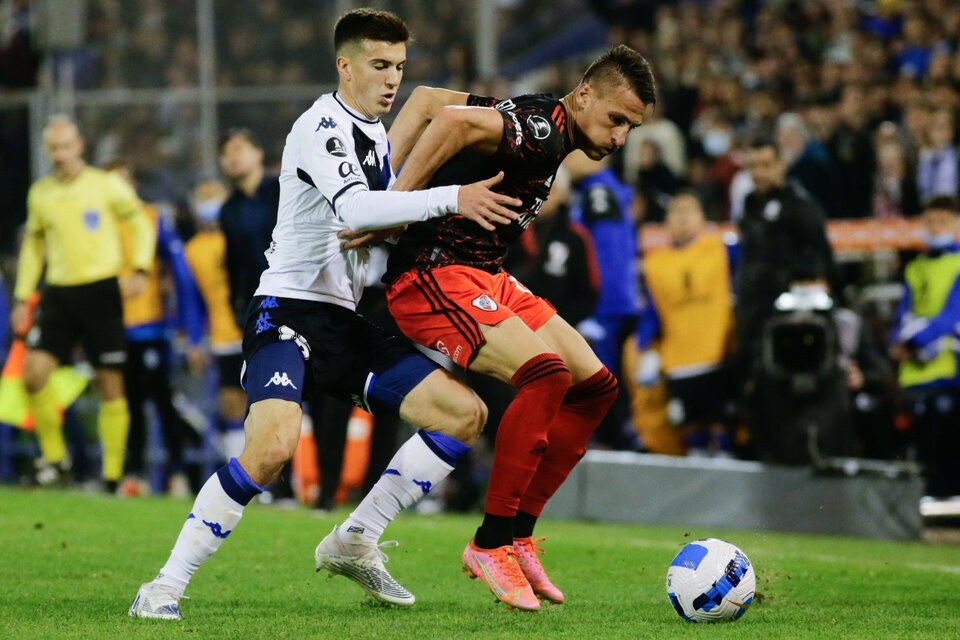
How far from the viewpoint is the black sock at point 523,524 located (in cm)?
642

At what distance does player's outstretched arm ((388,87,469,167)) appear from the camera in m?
6.48

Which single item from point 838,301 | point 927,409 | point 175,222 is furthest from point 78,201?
point 927,409

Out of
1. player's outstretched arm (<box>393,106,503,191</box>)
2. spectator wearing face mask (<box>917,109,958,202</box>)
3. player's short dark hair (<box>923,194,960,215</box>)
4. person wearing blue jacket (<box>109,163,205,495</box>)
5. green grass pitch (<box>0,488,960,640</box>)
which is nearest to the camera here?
green grass pitch (<box>0,488,960,640</box>)

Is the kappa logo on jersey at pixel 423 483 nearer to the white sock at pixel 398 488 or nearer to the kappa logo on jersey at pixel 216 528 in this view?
the white sock at pixel 398 488

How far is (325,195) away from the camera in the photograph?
19.2 ft

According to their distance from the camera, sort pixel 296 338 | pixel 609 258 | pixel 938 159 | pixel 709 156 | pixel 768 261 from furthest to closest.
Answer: pixel 709 156 → pixel 938 159 → pixel 609 258 → pixel 768 261 → pixel 296 338

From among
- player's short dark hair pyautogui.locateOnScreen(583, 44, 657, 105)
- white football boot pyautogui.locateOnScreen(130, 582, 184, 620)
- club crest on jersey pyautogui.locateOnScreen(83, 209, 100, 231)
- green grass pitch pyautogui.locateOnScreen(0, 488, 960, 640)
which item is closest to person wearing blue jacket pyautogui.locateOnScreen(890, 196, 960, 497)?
green grass pitch pyautogui.locateOnScreen(0, 488, 960, 640)

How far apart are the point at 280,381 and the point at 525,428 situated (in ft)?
3.16

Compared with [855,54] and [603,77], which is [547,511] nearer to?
[603,77]

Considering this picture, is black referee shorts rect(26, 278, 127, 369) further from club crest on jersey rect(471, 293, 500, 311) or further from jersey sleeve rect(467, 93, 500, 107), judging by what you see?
club crest on jersey rect(471, 293, 500, 311)

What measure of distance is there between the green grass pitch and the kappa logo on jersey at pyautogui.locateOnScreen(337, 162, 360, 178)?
64.7 inches

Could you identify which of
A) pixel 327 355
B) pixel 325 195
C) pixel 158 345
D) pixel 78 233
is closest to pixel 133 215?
→ pixel 78 233

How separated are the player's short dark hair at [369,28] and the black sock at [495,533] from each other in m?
1.90

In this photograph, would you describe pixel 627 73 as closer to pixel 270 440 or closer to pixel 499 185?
pixel 499 185
